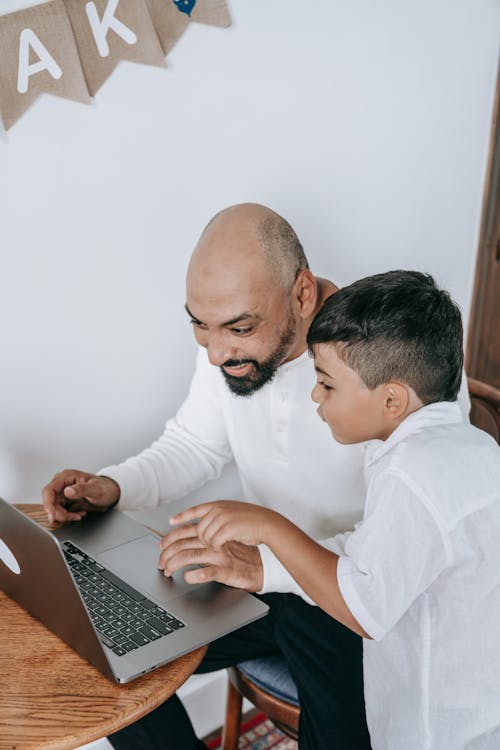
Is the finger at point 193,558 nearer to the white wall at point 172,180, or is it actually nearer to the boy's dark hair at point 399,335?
the boy's dark hair at point 399,335

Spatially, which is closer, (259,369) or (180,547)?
(180,547)

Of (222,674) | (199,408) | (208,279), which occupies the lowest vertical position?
(222,674)

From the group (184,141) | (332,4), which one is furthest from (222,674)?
(332,4)

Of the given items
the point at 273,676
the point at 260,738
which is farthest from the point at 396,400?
the point at 260,738

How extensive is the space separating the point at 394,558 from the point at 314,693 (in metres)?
0.34

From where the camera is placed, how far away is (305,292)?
1.38 m

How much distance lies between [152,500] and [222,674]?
2.16 ft

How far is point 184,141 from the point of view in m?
1.50

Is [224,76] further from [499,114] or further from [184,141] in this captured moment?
[499,114]

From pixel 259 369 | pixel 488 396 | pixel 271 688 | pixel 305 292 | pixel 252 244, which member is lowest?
pixel 271 688

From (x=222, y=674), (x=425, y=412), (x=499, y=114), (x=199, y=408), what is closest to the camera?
(x=425, y=412)

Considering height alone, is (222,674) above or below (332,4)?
below

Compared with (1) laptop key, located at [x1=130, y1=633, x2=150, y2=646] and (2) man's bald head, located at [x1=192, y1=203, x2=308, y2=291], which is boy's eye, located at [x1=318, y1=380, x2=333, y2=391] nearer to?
(2) man's bald head, located at [x1=192, y1=203, x2=308, y2=291]

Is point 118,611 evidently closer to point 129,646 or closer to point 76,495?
point 129,646
